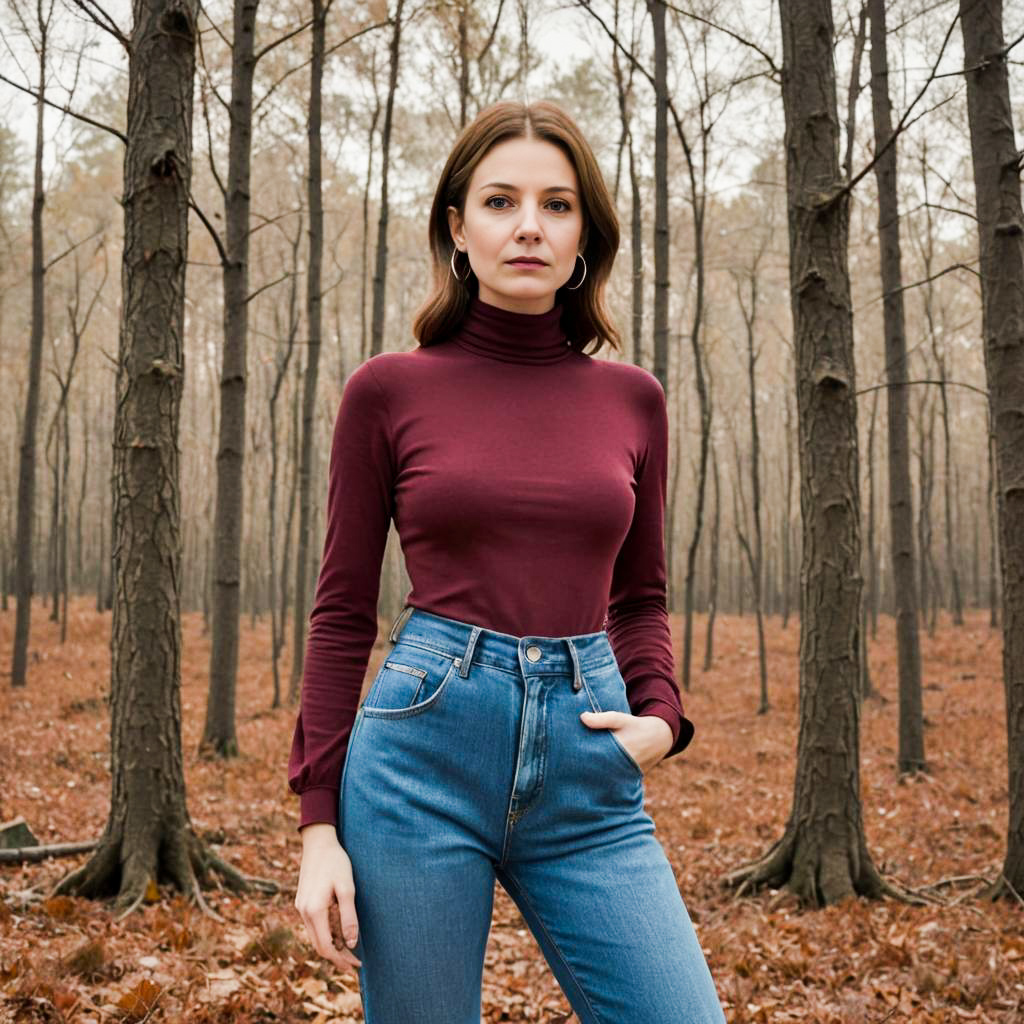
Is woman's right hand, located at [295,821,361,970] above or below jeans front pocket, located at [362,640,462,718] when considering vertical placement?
below

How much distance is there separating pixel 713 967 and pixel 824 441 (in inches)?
97.1

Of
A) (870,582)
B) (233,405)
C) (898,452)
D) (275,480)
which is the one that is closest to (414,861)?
(233,405)

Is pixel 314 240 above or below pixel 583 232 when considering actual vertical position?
above

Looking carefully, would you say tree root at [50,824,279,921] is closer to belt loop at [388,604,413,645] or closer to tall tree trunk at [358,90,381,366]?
belt loop at [388,604,413,645]

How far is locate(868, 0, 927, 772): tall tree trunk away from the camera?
8492mm

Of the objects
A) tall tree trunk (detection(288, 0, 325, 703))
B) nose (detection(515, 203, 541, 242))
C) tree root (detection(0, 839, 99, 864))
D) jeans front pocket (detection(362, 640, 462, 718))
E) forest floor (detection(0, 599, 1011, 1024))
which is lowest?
forest floor (detection(0, 599, 1011, 1024))

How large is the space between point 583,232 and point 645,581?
64cm

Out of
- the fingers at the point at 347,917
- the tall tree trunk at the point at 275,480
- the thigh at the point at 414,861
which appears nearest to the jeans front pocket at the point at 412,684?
the thigh at the point at 414,861

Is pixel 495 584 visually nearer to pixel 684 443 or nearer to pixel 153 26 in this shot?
pixel 153 26

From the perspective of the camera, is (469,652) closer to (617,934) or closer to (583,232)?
(617,934)

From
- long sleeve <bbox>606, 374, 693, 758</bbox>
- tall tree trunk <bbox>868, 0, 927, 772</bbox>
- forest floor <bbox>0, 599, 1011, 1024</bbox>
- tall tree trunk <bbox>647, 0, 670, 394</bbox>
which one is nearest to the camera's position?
long sleeve <bbox>606, 374, 693, 758</bbox>

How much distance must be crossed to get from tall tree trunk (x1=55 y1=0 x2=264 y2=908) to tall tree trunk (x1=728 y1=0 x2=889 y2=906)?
9.61 ft

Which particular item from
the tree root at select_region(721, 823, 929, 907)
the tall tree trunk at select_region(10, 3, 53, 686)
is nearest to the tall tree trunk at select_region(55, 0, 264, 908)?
the tree root at select_region(721, 823, 929, 907)

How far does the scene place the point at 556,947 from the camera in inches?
55.7
